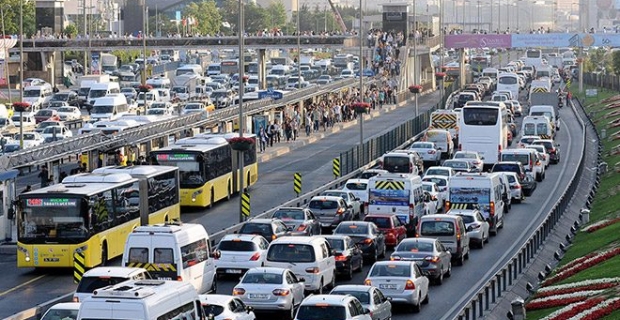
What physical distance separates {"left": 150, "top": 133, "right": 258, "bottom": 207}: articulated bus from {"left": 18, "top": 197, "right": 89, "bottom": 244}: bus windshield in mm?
Answer: 12962

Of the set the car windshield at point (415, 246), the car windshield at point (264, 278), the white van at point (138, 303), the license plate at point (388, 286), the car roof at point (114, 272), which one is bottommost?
the license plate at point (388, 286)

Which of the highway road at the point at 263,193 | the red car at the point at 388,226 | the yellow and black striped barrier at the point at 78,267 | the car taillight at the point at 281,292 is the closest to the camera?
the car taillight at the point at 281,292

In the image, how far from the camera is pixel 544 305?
1366 inches

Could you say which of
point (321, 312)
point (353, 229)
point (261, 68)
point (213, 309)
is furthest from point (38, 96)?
point (321, 312)

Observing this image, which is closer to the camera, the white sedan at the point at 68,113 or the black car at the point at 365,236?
the black car at the point at 365,236

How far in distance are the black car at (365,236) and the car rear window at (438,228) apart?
1423 mm

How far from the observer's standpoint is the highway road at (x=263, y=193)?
130 ft

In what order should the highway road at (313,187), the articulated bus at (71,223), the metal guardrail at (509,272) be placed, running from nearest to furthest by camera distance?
the metal guardrail at (509,272), the highway road at (313,187), the articulated bus at (71,223)

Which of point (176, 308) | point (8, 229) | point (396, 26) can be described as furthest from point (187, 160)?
point (396, 26)

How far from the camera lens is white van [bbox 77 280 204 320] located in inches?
977

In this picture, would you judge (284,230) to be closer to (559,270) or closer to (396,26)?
(559,270)

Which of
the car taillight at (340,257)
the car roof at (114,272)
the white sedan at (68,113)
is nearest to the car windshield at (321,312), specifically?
the car roof at (114,272)

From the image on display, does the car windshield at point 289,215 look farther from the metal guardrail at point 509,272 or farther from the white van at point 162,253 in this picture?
the white van at point 162,253

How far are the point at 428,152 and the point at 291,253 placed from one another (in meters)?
36.4
